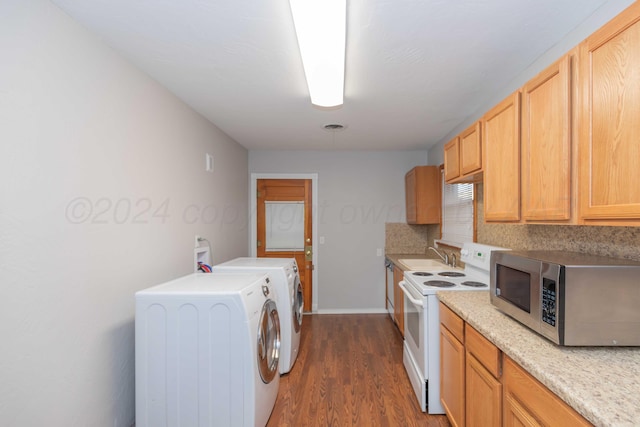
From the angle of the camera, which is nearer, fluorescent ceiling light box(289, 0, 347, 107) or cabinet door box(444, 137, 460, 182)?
fluorescent ceiling light box(289, 0, 347, 107)

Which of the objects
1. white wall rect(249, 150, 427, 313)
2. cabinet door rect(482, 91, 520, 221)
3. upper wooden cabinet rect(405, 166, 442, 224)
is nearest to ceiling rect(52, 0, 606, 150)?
cabinet door rect(482, 91, 520, 221)

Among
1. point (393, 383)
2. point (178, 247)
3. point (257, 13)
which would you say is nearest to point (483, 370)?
point (393, 383)

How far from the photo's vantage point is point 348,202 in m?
4.62

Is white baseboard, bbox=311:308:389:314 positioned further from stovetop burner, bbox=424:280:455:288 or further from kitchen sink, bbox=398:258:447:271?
stovetop burner, bbox=424:280:455:288

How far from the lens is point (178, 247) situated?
262 centimetres

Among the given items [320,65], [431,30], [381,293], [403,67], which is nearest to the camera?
[431,30]

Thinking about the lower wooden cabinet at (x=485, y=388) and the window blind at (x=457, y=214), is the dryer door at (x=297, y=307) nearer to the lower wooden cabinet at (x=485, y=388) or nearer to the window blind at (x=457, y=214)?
the lower wooden cabinet at (x=485, y=388)

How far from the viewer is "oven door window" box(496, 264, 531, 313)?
1.42m

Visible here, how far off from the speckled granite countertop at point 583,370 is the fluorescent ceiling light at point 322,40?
152 cm

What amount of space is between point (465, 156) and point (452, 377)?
1.56 meters

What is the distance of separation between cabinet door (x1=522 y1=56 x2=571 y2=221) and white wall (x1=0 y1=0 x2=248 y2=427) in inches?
90.9

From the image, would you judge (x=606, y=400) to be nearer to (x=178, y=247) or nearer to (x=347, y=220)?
(x=178, y=247)

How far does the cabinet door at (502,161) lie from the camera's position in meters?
1.80

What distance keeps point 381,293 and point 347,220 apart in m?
1.16
